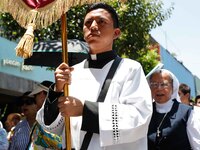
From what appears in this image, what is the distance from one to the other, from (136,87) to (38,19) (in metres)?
0.82

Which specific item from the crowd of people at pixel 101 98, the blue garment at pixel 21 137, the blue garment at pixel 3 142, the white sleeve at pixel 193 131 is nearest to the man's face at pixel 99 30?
the crowd of people at pixel 101 98

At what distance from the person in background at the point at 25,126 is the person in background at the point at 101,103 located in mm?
1734

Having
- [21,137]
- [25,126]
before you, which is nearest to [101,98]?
[21,137]

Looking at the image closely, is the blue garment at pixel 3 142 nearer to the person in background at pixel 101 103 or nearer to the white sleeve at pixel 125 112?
the person in background at pixel 101 103

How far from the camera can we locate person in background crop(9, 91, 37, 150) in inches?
182

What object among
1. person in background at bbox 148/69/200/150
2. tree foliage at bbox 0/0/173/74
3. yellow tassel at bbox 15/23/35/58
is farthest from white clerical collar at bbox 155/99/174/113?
tree foliage at bbox 0/0/173/74

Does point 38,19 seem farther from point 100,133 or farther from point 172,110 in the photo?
point 172,110

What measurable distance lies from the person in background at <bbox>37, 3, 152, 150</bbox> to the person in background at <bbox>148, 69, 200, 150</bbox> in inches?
51.1

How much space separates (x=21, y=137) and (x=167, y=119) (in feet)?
5.36

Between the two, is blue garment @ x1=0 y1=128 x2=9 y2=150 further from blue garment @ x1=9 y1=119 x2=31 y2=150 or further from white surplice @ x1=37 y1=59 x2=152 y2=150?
white surplice @ x1=37 y1=59 x2=152 y2=150

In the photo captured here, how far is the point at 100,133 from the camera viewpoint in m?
2.59

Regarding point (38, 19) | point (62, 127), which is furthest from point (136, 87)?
point (38, 19)

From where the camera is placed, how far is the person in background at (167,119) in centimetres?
402

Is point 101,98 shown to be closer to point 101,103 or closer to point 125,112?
point 101,103
